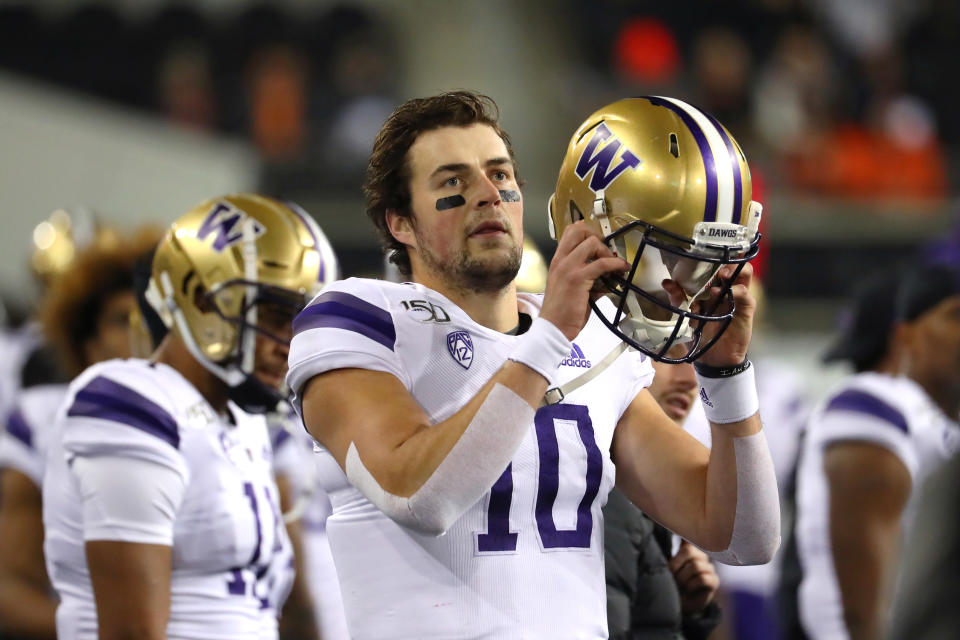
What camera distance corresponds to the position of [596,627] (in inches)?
102

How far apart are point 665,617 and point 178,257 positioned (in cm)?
144

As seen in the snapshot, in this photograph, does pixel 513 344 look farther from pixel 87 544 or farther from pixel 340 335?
pixel 87 544

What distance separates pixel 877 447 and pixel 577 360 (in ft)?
6.54

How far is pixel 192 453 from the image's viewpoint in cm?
328

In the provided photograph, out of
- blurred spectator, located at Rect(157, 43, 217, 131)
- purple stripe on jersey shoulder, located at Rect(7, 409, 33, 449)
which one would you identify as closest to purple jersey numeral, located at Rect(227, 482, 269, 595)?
purple stripe on jersey shoulder, located at Rect(7, 409, 33, 449)

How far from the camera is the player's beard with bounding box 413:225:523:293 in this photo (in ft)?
8.56

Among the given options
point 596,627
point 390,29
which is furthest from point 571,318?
point 390,29

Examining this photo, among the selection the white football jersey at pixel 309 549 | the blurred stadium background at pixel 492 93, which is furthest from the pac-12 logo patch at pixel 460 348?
the blurred stadium background at pixel 492 93

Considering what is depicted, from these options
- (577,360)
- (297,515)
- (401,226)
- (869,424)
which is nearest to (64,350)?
(297,515)

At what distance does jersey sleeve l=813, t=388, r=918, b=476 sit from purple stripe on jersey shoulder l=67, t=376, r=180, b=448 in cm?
217

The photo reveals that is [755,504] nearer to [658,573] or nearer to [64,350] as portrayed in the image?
[658,573]

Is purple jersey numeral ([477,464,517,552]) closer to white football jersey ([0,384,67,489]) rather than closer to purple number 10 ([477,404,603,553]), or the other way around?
purple number 10 ([477,404,603,553])

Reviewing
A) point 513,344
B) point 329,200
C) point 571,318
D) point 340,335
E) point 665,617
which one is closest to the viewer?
point 571,318

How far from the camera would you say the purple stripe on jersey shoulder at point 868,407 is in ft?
14.4
